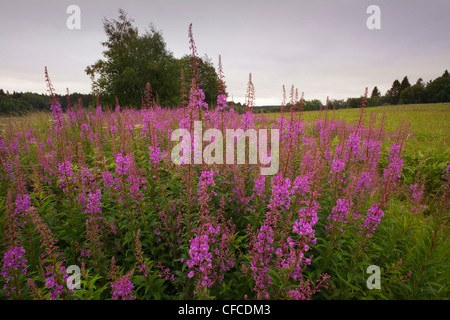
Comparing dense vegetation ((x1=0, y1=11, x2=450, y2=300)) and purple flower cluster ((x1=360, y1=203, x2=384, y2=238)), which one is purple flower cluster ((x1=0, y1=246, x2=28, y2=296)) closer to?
dense vegetation ((x1=0, y1=11, x2=450, y2=300))

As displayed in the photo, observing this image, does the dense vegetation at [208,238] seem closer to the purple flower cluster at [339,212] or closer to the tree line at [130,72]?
the purple flower cluster at [339,212]

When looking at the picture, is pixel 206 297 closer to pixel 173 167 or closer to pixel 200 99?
pixel 173 167

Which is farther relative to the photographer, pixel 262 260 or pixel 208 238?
pixel 262 260

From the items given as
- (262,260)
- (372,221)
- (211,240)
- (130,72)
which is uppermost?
(130,72)

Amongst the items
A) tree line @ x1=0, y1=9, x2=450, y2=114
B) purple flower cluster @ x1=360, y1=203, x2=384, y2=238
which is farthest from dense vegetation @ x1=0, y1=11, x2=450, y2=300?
tree line @ x1=0, y1=9, x2=450, y2=114

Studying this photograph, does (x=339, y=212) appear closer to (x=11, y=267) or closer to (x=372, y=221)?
(x=372, y=221)

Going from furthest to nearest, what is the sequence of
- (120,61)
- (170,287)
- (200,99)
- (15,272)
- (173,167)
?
(120,61) → (173,167) → (200,99) → (170,287) → (15,272)

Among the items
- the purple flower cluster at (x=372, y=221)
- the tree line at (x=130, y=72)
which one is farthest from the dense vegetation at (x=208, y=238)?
the tree line at (x=130, y=72)

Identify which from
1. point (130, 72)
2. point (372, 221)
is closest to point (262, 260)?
point (372, 221)

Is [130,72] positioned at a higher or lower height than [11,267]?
higher

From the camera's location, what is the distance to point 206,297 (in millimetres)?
2201

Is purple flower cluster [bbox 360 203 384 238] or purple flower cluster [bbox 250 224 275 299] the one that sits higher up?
purple flower cluster [bbox 360 203 384 238]
